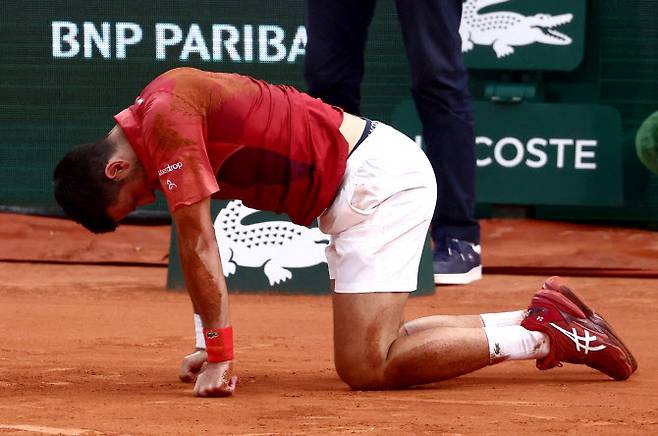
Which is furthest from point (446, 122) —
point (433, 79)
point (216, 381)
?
point (216, 381)

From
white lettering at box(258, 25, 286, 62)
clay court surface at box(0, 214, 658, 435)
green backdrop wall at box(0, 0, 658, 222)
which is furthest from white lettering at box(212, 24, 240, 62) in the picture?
clay court surface at box(0, 214, 658, 435)

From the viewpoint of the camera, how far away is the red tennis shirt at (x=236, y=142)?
3.53 metres

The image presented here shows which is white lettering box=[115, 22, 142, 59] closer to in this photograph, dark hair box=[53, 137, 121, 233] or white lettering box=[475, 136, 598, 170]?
white lettering box=[475, 136, 598, 170]

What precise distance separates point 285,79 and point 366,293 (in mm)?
3490

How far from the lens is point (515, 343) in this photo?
12.6 feet

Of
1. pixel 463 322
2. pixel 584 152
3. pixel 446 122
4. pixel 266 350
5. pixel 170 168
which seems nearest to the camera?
pixel 170 168

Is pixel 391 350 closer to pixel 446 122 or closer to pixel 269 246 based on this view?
pixel 269 246

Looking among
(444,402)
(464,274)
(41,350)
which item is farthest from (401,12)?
(444,402)

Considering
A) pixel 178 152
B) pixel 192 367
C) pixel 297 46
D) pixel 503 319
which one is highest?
pixel 297 46

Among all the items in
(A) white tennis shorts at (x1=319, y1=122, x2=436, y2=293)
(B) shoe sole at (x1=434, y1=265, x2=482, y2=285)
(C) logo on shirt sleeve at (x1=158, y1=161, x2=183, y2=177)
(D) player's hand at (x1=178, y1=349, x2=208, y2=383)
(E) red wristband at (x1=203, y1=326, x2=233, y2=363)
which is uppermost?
(C) logo on shirt sleeve at (x1=158, y1=161, x2=183, y2=177)

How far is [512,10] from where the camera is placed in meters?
7.17

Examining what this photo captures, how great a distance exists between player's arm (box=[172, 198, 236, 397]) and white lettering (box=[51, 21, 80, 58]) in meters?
3.88

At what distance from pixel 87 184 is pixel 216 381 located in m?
0.62

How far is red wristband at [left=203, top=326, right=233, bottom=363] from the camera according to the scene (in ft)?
11.7
